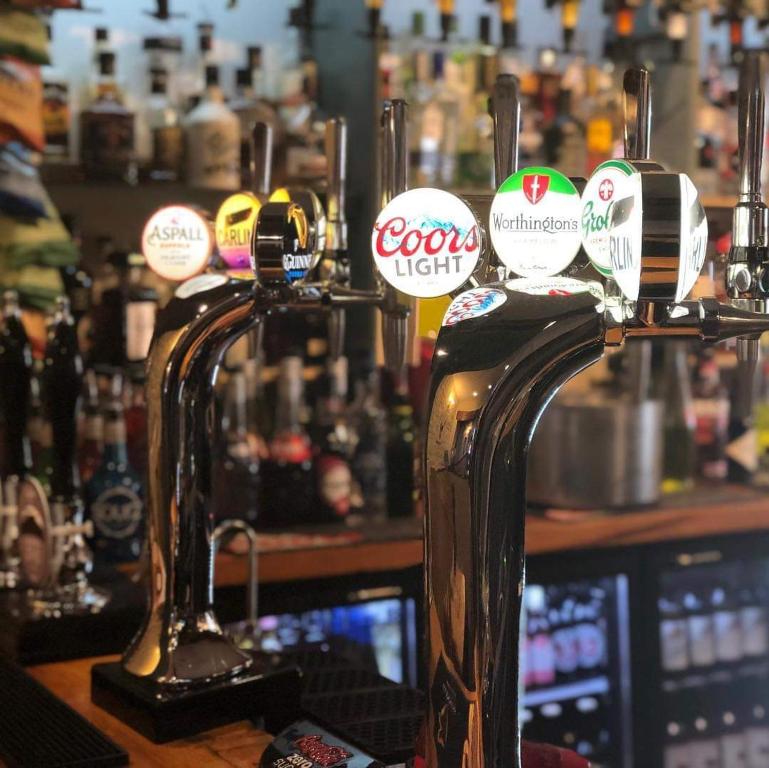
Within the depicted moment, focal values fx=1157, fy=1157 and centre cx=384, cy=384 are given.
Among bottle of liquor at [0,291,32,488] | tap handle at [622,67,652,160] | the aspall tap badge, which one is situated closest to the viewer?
the aspall tap badge

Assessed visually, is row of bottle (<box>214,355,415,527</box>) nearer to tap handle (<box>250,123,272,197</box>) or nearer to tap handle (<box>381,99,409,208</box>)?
tap handle (<box>250,123,272,197</box>)

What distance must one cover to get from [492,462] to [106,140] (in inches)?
79.9

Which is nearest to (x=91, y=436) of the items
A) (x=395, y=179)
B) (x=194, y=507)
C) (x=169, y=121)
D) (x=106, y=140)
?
(x=106, y=140)

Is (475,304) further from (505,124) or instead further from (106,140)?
(106,140)

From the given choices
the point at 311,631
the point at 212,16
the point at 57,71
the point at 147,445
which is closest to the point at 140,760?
the point at 147,445

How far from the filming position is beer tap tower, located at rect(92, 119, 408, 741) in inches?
41.3

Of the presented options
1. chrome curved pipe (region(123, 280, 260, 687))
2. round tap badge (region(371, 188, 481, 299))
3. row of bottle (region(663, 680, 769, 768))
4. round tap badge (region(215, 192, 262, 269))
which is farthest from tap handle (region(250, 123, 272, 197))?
row of bottle (region(663, 680, 769, 768))

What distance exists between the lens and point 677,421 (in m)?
2.96

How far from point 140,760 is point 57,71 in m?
1.96

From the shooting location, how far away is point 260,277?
931mm

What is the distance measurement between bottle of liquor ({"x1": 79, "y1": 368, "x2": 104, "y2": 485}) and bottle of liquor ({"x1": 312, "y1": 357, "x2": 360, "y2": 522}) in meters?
0.50

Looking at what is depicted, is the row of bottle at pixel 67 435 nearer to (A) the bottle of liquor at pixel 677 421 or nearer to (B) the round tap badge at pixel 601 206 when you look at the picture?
(B) the round tap badge at pixel 601 206

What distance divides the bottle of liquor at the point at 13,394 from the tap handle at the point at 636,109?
1.25 m

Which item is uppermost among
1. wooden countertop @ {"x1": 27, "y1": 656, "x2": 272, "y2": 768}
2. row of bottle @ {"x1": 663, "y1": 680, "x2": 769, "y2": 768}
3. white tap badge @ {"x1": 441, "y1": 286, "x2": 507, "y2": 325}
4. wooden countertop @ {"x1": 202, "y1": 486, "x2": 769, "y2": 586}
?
white tap badge @ {"x1": 441, "y1": 286, "x2": 507, "y2": 325}
